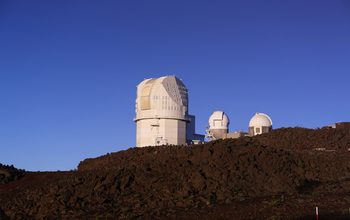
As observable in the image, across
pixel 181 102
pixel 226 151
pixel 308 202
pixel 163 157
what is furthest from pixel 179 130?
pixel 308 202

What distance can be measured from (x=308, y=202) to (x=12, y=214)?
1575cm

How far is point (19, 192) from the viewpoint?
26.5 metres

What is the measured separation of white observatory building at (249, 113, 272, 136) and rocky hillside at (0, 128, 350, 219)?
20207mm

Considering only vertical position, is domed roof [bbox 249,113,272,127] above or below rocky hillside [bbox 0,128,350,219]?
above

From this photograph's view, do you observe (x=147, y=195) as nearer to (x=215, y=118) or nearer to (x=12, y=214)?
(x=12, y=214)

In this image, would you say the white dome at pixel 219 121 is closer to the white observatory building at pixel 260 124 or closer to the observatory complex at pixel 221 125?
the observatory complex at pixel 221 125

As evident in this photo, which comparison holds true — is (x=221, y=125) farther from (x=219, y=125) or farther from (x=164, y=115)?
(x=164, y=115)

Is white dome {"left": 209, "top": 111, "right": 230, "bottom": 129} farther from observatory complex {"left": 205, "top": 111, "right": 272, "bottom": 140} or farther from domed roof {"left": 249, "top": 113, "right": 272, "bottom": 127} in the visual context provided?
domed roof {"left": 249, "top": 113, "right": 272, "bottom": 127}

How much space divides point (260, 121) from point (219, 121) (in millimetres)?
6118

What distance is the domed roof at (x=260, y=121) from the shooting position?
51.6 metres

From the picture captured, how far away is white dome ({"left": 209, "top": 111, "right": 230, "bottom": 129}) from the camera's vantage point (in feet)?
182

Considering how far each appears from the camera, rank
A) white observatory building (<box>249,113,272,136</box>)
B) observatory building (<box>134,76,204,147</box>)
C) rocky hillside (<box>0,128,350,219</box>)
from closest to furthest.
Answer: rocky hillside (<box>0,128,350,219</box>) < observatory building (<box>134,76,204,147</box>) < white observatory building (<box>249,113,272,136</box>)

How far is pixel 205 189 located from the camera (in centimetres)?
2345

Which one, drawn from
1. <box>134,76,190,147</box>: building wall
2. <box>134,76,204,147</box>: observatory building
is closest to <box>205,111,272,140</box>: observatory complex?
<box>134,76,204,147</box>: observatory building
